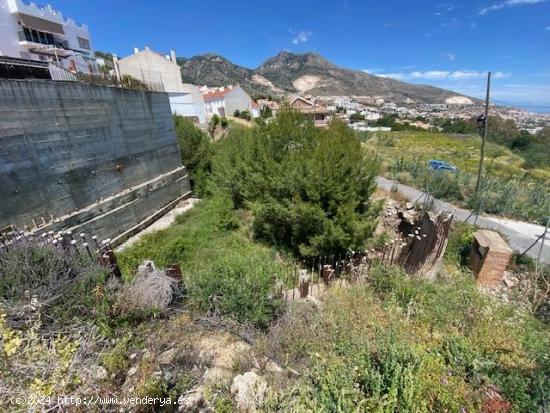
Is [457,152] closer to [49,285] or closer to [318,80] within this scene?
[49,285]

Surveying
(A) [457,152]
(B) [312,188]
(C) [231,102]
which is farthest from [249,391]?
(C) [231,102]

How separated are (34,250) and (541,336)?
6860 mm

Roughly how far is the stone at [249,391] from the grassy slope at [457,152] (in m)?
19.1

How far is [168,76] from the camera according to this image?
1128 inches

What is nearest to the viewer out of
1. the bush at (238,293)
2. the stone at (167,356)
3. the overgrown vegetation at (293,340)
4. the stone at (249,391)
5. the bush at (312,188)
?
the overgrown vegetation at (293,340)

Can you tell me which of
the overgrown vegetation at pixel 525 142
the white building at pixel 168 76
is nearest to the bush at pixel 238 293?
the white building at pixel 168 76

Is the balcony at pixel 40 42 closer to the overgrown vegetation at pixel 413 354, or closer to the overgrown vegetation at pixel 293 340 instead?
the overgrown vegetation at pixel 293 340

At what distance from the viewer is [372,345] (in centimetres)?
288

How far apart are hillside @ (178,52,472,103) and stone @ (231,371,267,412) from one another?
109m

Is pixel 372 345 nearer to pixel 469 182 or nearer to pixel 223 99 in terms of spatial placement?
pixel 469 182

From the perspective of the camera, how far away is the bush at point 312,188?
6.97m

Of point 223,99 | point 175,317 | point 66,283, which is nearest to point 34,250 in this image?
point 66,283

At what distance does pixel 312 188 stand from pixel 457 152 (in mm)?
31413

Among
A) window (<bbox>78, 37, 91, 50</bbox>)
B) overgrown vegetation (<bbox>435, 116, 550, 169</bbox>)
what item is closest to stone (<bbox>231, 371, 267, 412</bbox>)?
overgrown vegetation (<bbox>435, 116, 550, 169</bbox>)
